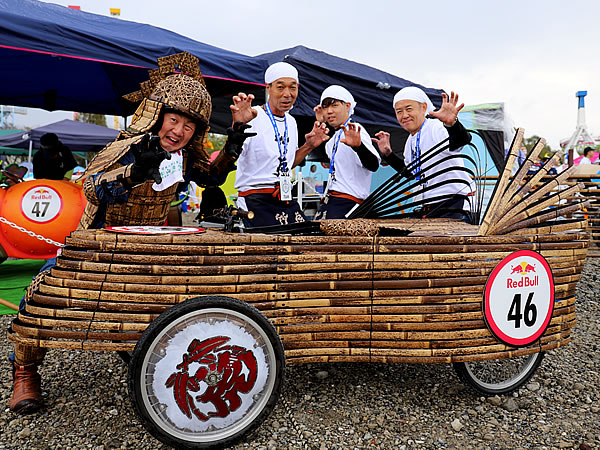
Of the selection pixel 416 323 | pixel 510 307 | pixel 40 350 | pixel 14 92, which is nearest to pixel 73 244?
pixel 40 350

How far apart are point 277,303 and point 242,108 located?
147 cm

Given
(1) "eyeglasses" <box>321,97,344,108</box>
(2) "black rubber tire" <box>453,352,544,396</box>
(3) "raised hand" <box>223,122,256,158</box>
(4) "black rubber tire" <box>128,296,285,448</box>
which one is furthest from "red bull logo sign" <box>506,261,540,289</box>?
(1) "eyeglasses" <box>321,97,344,108</box>

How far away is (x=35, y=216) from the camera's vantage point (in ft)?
15.5

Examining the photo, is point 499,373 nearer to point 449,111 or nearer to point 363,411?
point 363,411

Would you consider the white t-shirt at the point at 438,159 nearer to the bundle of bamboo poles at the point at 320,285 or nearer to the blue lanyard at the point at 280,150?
the blue lanyard at the point at 280,150

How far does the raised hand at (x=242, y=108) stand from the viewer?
272 cm

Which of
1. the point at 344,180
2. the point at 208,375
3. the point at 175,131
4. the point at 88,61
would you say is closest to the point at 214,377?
the point at 208,375

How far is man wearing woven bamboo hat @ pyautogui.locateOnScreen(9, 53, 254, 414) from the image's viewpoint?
2002 mm

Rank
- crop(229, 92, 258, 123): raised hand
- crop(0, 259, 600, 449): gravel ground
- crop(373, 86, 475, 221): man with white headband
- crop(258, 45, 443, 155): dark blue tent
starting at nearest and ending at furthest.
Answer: crop(0, 259, 600, 449): gravel ground → crop(229, 92, 258, 123): raised hand → crop(373, 86, 475, 221): man with white headband → crop(258, 45, 443, 155): dark blue tent

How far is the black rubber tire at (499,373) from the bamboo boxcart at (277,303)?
0.88ft

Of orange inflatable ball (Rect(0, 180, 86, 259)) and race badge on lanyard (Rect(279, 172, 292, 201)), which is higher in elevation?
race badge on lanyard (Rect(279, 172, 292, 201))

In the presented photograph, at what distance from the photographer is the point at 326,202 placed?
3.56 metres

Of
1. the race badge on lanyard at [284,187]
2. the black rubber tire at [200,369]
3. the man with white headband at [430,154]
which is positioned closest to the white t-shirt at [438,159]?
the man with white headband at [430,154]

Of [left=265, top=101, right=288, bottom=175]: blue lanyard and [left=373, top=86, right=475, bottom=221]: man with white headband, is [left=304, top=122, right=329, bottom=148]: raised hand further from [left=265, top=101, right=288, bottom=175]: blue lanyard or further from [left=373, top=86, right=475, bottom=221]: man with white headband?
[left=373, top=86, right=475, bottom=221]: man with white headband
